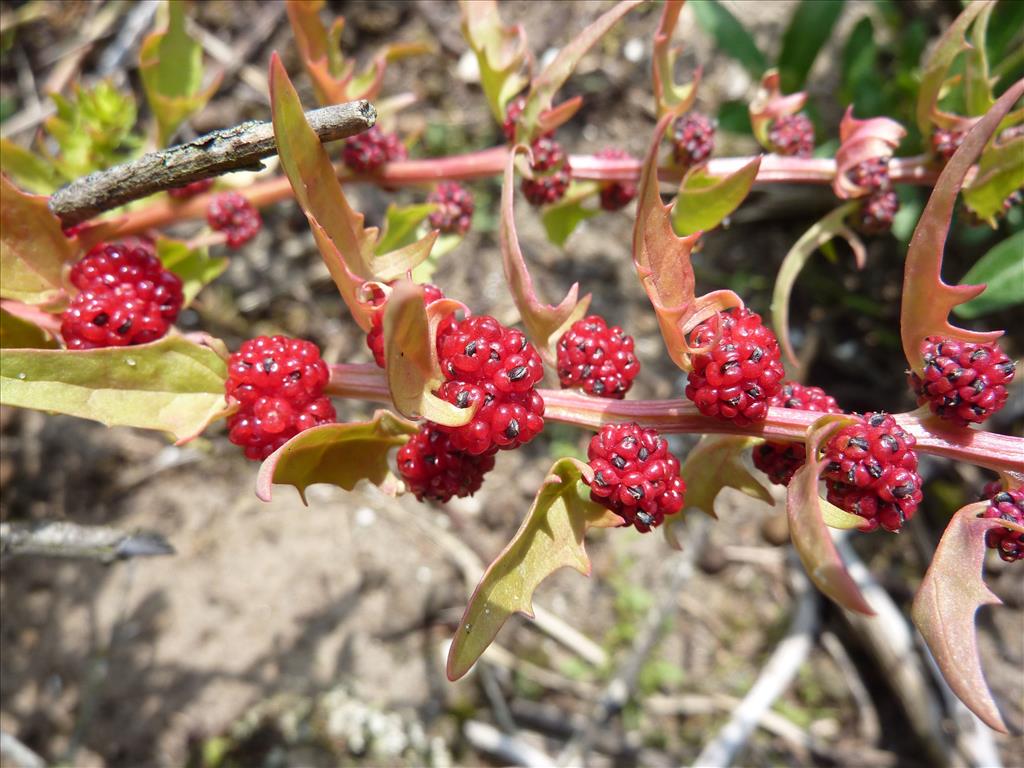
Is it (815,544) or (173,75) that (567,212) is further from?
(815,544)

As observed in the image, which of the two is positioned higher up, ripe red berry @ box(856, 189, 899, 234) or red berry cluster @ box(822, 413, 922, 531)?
ripe red berry @ box(856, 189, 899, 234)

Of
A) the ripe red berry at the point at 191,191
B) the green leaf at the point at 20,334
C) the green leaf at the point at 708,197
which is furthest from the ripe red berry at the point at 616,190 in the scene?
the green leaf at the point at 20,334

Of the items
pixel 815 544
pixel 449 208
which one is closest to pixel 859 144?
pixel 449 208

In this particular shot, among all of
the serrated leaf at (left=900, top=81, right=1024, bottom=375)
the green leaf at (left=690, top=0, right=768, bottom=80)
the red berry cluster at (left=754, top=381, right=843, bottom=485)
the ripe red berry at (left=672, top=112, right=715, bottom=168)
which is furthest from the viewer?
the green leaf at (left=690, top=0, right=768, bottom=80)

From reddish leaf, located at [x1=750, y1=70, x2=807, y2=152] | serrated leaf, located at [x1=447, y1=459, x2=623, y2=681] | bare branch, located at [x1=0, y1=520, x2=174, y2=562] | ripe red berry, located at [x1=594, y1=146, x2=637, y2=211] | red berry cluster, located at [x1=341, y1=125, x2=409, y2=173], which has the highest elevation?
reddish leaf, located at [x1=750, y1=70, x2=807, y2=152]

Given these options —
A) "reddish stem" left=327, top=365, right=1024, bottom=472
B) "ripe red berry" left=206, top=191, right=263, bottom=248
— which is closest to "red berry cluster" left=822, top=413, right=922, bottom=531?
"reddish stem" left=327, top=365, right=1024, bottom=472

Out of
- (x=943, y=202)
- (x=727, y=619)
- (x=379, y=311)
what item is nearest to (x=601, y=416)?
(x=379, y=311)

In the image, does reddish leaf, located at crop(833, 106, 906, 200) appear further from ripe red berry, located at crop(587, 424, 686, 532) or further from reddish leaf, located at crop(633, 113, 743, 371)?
ripe red berry, located at crop(587, 424, 686, 532)
